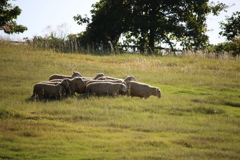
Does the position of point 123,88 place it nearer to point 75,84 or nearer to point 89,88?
point 89,88

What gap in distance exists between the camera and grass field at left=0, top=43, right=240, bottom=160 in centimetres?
850

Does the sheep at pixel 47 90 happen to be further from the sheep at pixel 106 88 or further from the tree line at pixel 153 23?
the tree line at pixel 153 23

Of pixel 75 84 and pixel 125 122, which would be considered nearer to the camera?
pixel 125 122

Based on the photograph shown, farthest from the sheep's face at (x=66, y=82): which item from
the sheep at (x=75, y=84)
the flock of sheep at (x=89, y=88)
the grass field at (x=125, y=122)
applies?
the grass field at (x=125, y=122)

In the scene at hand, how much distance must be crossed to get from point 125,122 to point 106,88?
3304 millimetres

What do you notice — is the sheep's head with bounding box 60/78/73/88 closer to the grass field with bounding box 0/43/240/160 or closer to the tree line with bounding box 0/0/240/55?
the grass field with bounding box 0/43/240/160

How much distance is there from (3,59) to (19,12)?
10.1m

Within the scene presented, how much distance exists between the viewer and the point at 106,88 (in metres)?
13.9

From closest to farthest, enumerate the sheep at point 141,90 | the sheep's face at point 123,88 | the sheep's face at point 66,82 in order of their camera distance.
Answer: the sheep's face at point 66,82 < the sheep's face at point 123,88 < the sheep at point 141,90

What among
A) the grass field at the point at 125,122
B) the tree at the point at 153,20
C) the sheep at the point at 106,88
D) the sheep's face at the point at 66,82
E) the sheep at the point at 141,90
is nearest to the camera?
the grass field at the point at 125,122

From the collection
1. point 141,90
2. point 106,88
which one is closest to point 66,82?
point 106,88

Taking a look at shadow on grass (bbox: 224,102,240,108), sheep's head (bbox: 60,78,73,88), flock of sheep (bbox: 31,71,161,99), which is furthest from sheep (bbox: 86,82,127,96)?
shadow on grass (bbox: 224,102,240,108)

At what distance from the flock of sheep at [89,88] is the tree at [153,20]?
1997cm

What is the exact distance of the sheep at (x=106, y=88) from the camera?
13938 mm
